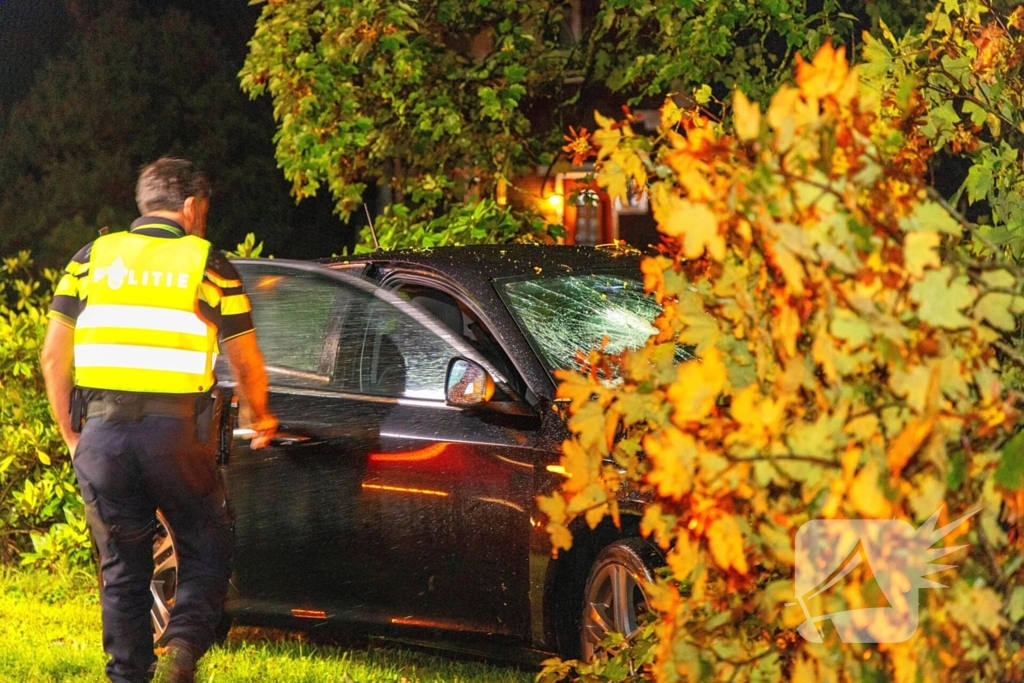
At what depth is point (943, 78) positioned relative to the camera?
12.0 feet

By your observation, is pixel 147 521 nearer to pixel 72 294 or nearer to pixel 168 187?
pixel 72 294

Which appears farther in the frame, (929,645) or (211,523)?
(211,523)

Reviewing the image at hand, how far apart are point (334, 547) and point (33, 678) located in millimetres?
1410

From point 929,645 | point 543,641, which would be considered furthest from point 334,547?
point 929,645

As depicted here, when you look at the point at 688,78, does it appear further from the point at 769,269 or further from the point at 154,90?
the point at 154,90

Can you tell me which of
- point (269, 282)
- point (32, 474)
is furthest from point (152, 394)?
point (32, 474)

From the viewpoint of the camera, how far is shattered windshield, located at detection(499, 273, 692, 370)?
5555mm

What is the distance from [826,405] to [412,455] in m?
3.28

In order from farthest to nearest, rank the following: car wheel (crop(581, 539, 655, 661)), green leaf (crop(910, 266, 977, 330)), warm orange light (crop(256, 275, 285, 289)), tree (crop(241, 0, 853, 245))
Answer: tree (crop(241, 0, 853, 245)), warm orange light (crop(256, 275, 285, 289)), car wheel (crop(581, 539, 655, 661)), green leaf (crop(910, 266, 977, 330))

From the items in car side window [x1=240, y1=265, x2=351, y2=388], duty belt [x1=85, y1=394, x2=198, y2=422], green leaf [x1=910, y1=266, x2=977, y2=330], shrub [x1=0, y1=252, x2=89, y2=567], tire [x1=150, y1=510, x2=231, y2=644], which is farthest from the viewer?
shrub [x1=0, y1=252, x2=89, y2=567]

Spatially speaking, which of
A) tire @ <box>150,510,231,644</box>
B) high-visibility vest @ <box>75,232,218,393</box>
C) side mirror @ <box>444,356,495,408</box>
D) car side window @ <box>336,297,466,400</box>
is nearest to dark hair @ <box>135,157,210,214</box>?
high-visibility vest @ <box>75,232,218,393</box>

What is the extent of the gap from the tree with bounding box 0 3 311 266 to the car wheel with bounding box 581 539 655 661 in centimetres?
2176

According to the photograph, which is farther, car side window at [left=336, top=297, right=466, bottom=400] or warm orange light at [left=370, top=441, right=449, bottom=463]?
car side window at [left=336, top=297, right=466, bottom=400]

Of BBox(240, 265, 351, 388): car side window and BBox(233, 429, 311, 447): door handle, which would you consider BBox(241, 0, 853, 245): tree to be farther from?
BBox(233, 429, 311, 447): door handle
